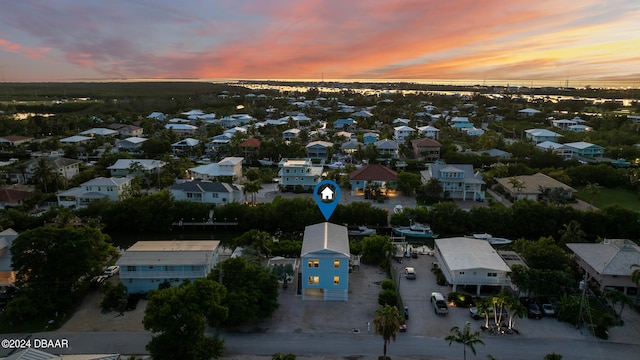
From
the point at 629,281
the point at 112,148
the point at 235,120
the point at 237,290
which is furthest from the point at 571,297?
the point at 235,120

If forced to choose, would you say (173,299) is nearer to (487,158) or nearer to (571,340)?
(571,340)

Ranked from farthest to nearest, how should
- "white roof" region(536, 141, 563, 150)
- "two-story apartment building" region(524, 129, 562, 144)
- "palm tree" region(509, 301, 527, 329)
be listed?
"two-story apartment building" region(524, 129, 562, 144), "white roof" region(536, 141, 563, 150), "palm tree" region(509, 301, 527, 329)

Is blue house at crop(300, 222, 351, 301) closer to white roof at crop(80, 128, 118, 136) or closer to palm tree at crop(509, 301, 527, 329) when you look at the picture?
palm tree at crop(509, 301, 527, 329)

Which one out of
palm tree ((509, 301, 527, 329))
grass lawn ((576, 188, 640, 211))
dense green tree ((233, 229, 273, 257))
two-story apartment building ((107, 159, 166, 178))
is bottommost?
grass lawn ((576, 188, 640, 211))

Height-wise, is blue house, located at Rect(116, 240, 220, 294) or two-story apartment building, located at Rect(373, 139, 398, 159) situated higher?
two-story apartment building, located at Rect(373, 139, 398, 159)

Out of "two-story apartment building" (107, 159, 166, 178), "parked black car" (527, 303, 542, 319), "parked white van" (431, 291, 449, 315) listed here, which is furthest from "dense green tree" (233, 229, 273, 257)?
"two-story apartment building" (107, 159, 166, 178)

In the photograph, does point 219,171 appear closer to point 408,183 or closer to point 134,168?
point 134,168
